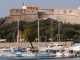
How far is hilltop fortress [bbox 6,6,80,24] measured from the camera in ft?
229

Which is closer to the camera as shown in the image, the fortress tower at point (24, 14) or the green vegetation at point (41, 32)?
the green vegetation at point (41, 32)

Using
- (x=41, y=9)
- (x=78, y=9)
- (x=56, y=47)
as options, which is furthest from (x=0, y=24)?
(x=56, y=47)

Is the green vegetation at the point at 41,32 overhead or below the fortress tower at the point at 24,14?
below

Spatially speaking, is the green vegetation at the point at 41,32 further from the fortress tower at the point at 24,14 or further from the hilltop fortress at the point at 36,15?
the fortress tower at the point at 24,14

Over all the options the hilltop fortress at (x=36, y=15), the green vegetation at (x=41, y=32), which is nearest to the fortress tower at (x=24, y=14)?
the hilltop fortress at (x=36, y=15)

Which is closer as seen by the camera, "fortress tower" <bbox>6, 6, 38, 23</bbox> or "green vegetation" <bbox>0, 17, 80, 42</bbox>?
"green vegetation" <bbox>0, 17, 80, 42</bbox>

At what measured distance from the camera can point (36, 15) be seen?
70250 mm

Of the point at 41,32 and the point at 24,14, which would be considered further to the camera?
the point at 24,14

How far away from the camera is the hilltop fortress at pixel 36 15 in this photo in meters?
69.9

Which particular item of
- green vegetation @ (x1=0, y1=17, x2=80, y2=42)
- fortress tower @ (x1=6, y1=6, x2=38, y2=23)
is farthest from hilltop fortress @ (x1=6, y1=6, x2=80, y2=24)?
green vegetation @ (x1=0, y1=17, x2=80, y2=42)

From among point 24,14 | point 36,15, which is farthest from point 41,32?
point 24,14

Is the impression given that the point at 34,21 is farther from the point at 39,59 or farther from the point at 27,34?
the point at 39,59

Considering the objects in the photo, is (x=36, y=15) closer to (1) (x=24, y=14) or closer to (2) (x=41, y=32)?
(1) (x=24, y=14)

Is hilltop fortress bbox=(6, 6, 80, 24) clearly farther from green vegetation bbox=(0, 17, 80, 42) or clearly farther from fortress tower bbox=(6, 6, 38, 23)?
green vegetation bbox=(0, 17, 80, 42)
